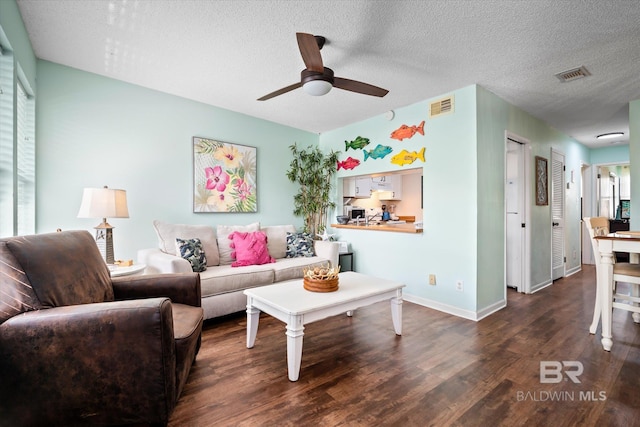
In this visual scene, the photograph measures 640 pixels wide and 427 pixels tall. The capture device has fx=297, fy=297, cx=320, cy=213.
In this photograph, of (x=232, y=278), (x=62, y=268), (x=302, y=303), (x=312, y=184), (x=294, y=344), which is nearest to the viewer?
(x=62, y=268)

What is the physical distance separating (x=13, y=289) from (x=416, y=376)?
224 cm

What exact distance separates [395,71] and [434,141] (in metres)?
1.04

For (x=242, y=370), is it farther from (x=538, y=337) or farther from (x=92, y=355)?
(x=538, y=337)

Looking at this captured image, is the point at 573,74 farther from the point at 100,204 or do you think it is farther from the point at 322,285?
the point at 100,204

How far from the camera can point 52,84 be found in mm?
2791

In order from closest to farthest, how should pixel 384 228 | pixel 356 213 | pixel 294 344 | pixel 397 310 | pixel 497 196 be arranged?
pixel 294 344, pixel 397 310, pixel 497 196, pixel 384 228, pixel 356 213

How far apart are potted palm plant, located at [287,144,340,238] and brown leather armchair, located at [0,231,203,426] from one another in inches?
135

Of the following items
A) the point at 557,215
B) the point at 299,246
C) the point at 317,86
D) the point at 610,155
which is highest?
the point at 610,155

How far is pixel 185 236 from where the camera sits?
130 inches

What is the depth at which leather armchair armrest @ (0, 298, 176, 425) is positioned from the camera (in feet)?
4.08

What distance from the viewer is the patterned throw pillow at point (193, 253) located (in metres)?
2.99

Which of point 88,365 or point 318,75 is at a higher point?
point 318,75

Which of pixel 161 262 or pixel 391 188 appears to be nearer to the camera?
pixel 161 262
